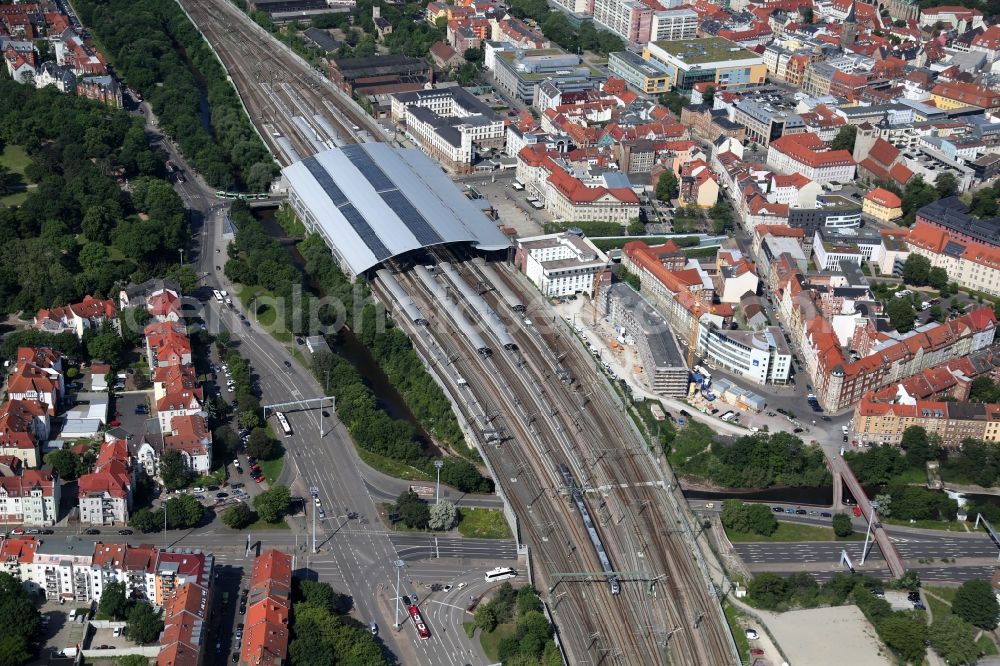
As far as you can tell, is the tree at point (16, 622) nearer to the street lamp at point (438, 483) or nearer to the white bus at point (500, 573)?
the street lamp at point (438, 483)

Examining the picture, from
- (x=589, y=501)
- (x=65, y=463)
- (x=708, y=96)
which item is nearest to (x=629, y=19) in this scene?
(x=708, y=96)

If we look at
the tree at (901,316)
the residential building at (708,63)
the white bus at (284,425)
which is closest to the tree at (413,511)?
the white bus at (284,425)

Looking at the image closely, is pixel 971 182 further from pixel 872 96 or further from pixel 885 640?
pixel 885 640

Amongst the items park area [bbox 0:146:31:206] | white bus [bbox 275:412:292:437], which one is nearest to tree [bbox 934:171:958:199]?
white bus [bbox 275:412:292:437]

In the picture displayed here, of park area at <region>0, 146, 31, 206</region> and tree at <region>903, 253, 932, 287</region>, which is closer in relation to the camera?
tree at <region>903, 253, 932, 287</region>

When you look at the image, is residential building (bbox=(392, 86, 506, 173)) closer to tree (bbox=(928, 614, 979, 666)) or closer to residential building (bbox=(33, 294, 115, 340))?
residential building (bbox=(33, 294, 115, 340))
